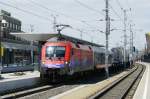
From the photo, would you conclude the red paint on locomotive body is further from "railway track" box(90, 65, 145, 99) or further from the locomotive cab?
"railway track" box(90, 65, 145, 99)

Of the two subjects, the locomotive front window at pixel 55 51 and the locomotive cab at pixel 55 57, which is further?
the locomotive front window at pixel 55 51

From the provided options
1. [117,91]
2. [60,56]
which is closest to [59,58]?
[60,56]

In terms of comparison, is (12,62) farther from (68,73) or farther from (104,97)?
(104,97)

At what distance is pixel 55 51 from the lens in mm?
32156

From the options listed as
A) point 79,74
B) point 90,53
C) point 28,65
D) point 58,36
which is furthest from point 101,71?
point 58,36

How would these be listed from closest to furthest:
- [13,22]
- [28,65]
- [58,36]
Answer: [58,36] < [28,65] < [13,22]

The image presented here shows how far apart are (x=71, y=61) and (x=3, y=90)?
9.07 meters

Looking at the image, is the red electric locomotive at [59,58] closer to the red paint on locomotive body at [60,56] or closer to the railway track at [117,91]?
the red paint on locomotive body at [60,56]

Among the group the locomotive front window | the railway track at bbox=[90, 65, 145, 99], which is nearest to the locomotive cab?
the locomotive front window

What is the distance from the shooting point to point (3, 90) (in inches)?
950

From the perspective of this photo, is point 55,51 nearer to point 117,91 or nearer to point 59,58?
point 59,58

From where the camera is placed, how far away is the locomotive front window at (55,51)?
3197 cm

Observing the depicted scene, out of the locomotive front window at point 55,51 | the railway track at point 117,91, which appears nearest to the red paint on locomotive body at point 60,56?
the locomotive front window at point 55,51

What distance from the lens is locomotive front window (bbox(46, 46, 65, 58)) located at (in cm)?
3197
